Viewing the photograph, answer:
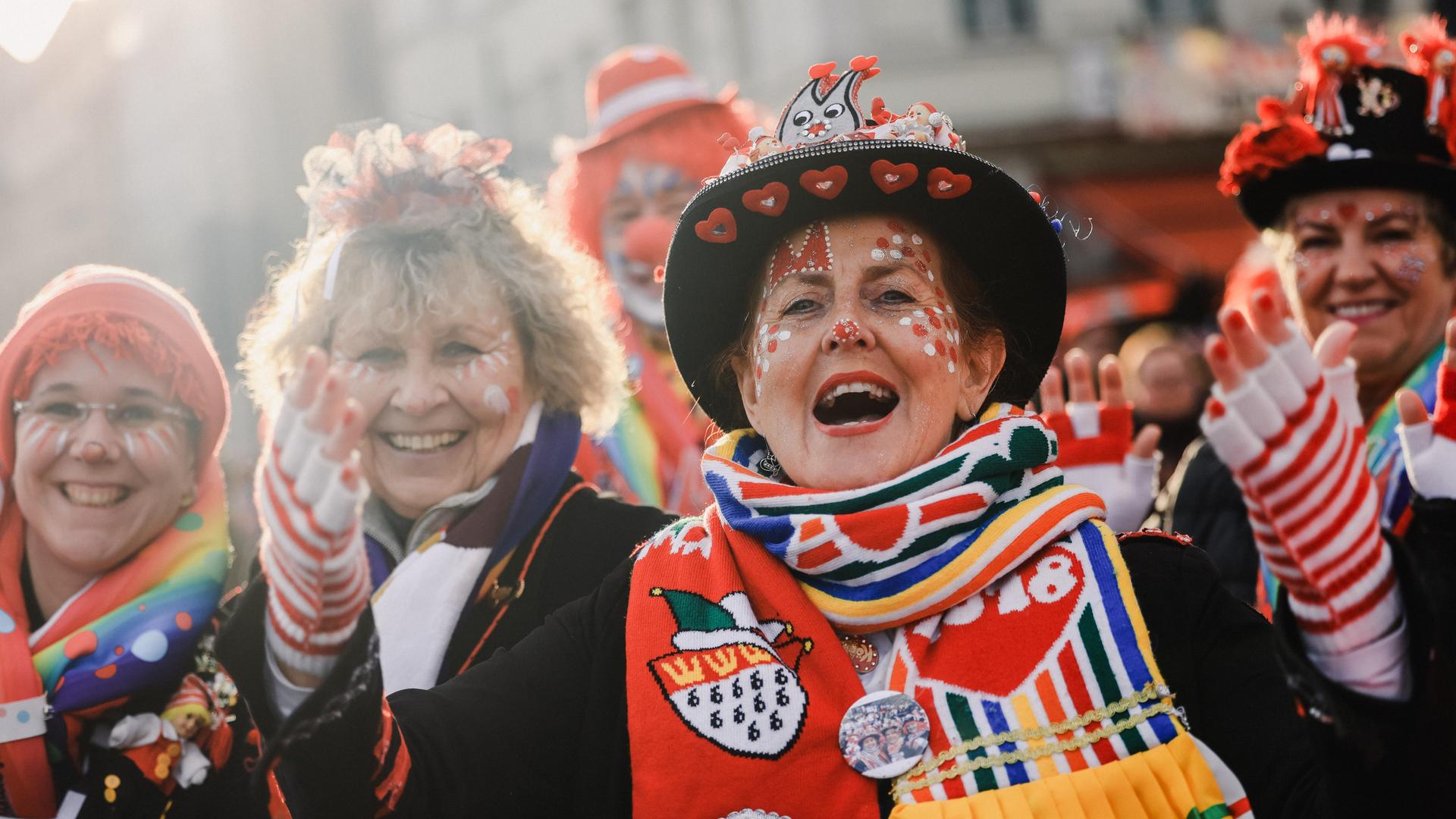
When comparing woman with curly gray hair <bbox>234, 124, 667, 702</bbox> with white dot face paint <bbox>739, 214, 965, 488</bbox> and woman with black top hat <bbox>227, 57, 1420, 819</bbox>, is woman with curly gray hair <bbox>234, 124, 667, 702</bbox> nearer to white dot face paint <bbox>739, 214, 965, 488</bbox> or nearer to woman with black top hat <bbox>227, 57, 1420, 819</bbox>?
woman with black top hat <bbox>227, 57, 1420, 819</bbox>

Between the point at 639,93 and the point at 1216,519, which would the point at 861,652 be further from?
the point at 639,93

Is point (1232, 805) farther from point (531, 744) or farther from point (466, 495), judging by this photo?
point (466, 495)

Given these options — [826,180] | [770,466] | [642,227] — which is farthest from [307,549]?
[642,227]

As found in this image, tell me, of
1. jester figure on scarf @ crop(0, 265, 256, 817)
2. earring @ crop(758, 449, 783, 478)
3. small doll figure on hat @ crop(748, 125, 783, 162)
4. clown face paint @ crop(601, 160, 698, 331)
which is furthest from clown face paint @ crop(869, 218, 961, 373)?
clown face paint @ crop(601, 160, 698, 331)

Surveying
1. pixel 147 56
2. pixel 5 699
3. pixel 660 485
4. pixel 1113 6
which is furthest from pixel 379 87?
pixel 5 699

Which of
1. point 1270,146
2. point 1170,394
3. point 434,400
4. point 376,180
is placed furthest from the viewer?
point 1170,394

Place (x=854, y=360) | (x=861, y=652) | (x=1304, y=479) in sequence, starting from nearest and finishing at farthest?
(x=1304, y=479) < (x=861, y=652) < (x=854, y=360)

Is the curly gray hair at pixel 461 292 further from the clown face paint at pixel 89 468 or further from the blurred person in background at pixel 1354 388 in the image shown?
the blurred person in background at pixel 1354 388

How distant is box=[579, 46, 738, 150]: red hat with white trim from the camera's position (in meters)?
5.27

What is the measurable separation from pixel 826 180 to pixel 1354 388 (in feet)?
3.36

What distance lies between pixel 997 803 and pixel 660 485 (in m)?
2.84

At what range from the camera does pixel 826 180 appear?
2.34m

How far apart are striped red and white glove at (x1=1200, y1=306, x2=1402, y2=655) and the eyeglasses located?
6.86 ft

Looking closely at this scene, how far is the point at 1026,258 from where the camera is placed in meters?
2.53
